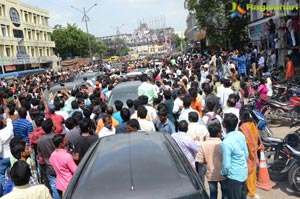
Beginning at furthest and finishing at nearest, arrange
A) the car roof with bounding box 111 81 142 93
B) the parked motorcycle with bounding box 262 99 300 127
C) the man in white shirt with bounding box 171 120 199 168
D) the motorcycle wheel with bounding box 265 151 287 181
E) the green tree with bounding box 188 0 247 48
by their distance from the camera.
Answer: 1. the green tree with bounding box 188 0 247 48
2. the car roof with bounding box 111 81 142 93
3. the parked motorcycle with bounding box 262 99 300 127
4. the motorcycle wheel with bounding box 265 151 287 181
5. the man in white shirt with bounding box 171 120 199 168

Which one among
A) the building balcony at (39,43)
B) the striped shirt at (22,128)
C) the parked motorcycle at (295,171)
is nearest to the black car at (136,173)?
the parked motorcycle at (295,171)

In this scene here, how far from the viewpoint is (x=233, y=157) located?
4.60 metres

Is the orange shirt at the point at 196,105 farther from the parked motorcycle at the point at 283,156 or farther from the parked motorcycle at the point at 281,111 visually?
the parked motorcycle at the point at 281,111

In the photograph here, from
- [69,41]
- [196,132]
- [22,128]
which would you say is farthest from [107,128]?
[69,41]

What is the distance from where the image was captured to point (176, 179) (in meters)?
3.15

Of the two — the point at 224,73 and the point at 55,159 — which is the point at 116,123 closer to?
the point at 55,159

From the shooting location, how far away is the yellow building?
53.9 meters

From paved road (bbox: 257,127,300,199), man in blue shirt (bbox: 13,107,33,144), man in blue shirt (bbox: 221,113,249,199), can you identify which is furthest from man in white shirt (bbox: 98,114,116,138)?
paved road (bbox: 257,127,300,199)

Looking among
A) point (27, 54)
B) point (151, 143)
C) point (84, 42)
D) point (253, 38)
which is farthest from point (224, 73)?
point (84, 42)

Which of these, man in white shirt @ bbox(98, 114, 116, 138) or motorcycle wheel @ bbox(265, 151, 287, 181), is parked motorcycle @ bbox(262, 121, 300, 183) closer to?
motorcycle wheel @ bbox(265, 151, 287, 181)

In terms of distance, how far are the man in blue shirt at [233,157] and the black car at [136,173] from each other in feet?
2.96

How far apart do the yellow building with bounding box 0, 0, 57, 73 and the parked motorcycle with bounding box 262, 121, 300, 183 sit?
4454cm

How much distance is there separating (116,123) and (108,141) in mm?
2285

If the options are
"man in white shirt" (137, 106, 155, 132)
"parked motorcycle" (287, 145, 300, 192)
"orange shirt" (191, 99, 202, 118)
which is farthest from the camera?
"orange shirt" (191, 99, 202, 118)
